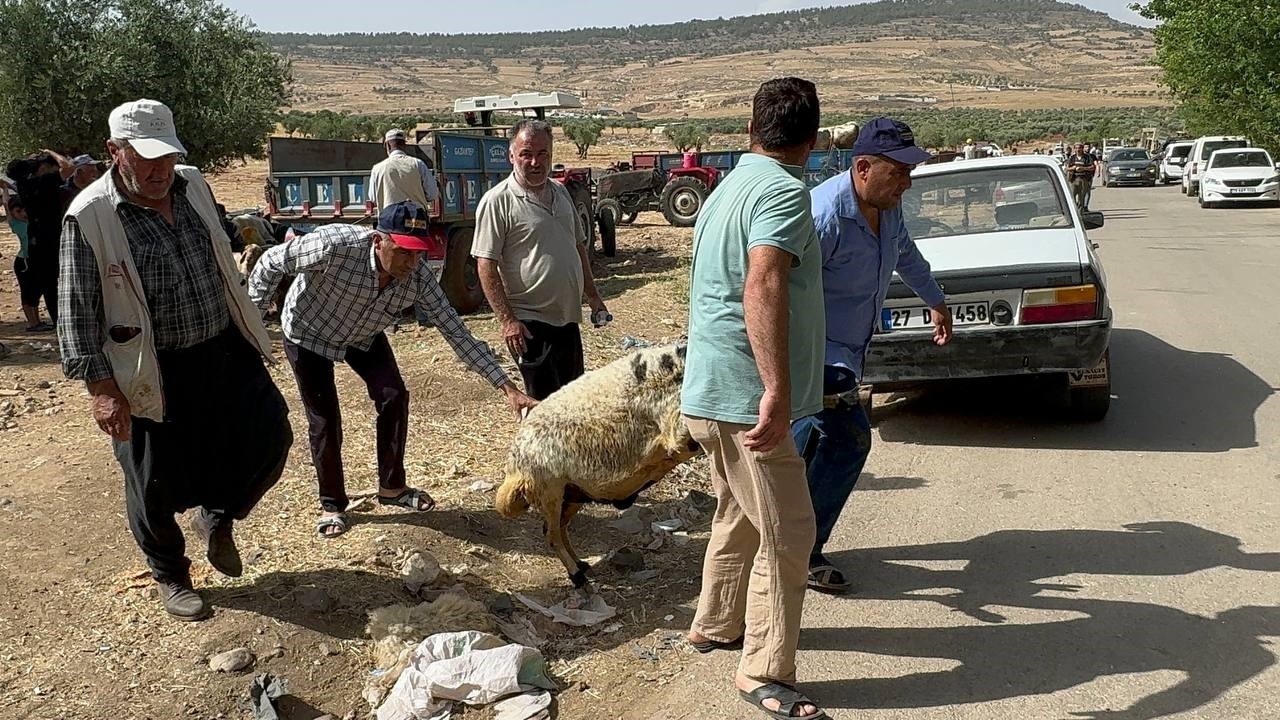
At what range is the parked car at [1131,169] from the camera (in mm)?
40062

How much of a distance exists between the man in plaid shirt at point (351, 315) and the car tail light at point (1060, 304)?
3215 mm

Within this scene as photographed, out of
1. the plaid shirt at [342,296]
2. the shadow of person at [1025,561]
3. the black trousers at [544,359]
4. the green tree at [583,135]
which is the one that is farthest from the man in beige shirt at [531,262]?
the green tree at [583,135]

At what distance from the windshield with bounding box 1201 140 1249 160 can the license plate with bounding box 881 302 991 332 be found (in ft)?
99.7

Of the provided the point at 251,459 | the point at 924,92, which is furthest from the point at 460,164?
the point at 924,92

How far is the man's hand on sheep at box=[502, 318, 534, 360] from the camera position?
514 cm

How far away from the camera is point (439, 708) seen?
12.1ft

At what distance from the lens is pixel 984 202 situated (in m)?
7.64

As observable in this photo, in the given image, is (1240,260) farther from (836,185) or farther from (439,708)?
(439,708)

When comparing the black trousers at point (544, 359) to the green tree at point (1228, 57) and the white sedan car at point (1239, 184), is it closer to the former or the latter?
the white sedan car at point (1239, 184)

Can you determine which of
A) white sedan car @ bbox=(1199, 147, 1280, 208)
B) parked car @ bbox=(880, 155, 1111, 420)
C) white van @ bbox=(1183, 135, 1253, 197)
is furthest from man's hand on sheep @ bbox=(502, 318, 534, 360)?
white van @ bbox=(1183, 135, 1253, 197)

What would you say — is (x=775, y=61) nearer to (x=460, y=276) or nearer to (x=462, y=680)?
(x=460, y=276)

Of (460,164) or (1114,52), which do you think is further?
(1114,52)

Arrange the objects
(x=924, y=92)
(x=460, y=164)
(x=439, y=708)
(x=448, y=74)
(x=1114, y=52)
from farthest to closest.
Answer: (x=1114, y=52) < (x=448, y=74) < (x=924, y=92) < (x=460, y=164) < (x=439, y=708)

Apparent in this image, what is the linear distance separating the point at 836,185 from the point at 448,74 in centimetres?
14027
